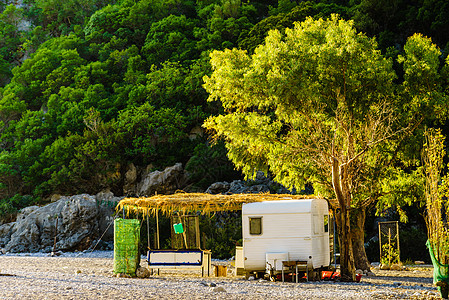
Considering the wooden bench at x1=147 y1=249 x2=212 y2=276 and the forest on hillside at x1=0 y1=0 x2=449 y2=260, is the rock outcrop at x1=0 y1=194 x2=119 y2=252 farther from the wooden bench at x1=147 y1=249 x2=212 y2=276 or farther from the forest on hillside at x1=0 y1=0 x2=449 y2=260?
the wooden bench at x1=147 y1=249 x2=212 y2=276

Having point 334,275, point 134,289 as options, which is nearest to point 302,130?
point 334,275

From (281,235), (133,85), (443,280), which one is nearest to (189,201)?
(281,235)

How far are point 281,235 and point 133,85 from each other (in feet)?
118

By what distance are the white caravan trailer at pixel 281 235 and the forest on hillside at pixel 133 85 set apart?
21.5 meters

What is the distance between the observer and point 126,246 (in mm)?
15344

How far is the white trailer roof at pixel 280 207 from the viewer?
14.7 meters

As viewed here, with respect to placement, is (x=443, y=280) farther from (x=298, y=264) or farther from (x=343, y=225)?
(x=298, y=264)

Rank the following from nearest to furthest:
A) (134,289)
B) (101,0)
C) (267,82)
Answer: (134,289)
(267,82)
(101,0)

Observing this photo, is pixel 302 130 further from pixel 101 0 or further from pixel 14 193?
pixel 101 0

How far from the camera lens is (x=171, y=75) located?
150 ft

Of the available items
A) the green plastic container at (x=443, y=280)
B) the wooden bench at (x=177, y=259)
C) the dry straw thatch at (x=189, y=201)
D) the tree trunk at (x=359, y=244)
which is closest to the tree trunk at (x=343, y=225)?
the dry straw thatch at (x=189, y=201)

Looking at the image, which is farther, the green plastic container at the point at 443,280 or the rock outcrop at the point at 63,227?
the rock outcrop at the point at 63,227

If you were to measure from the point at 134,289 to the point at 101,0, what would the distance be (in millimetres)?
61486

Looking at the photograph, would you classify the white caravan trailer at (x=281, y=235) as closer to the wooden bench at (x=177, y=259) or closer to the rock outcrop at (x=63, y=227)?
the wooden bench at (x=177, y=259)
